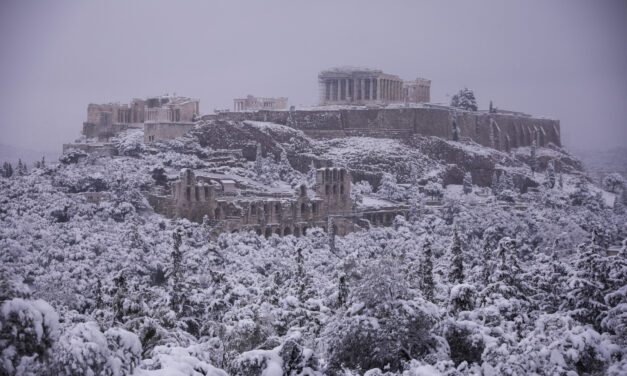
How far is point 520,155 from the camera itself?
3091 inches

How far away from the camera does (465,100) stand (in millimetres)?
80875

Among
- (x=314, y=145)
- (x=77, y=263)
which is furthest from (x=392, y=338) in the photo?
(x=314, y=145)

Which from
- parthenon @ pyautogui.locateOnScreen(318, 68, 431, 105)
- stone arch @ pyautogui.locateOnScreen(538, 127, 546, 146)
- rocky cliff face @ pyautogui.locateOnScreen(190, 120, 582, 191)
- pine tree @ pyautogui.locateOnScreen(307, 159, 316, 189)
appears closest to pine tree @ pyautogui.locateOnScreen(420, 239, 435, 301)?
pine tree @ pyautogui.locateOnScreen(307, 159, 316, 189)

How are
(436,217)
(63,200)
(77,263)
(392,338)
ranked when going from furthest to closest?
1. (436,217)
2. (63,200)
3. (77,263)
4. (392,338)

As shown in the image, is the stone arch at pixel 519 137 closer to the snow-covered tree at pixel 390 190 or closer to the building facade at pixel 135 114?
the snow-covered tree at pixel 390 190

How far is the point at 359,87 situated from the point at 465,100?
11476 millimetres

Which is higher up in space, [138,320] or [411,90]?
[411,90]

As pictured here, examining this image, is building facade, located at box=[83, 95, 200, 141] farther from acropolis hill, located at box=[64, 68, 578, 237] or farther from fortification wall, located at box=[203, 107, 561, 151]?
fortification wall, located at box=[203, 107, 561, 151]

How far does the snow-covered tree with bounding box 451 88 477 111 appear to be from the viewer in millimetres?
80688

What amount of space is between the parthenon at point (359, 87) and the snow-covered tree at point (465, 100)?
4105 millimetres

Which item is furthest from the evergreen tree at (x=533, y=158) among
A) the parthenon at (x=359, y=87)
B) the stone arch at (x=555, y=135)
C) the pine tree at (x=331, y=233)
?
the pine tree at (x=331, y=233)

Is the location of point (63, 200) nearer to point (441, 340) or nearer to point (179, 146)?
point (179, 146)

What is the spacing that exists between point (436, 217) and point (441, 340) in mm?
39282

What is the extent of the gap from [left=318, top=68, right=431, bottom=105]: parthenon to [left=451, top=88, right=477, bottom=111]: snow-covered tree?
4105 millimetres
